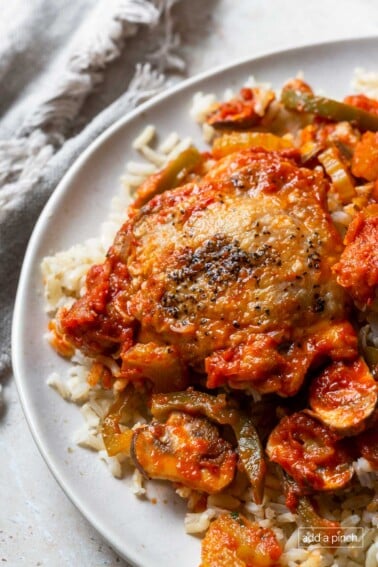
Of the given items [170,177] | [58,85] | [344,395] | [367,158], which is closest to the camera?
[344,395]

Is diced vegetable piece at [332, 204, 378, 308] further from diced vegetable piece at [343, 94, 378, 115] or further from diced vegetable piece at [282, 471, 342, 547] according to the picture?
diced vegetable piece at [343, 94, 378, 115]

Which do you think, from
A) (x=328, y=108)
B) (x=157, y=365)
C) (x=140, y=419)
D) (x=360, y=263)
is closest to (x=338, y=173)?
(x=328, y=108)

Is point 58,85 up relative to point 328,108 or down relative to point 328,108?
up

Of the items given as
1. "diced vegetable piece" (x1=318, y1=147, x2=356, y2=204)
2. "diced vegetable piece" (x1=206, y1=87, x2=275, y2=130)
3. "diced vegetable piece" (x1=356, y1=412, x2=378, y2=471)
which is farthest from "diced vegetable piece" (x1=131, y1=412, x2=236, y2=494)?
"diced vegetable piece" (x1=206, y1=87, x2=275, y2=130)

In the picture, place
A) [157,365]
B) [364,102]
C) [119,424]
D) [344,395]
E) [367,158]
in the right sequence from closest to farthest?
[344,395] < [157,365] < [119,424] < [367,158] < [364,102]

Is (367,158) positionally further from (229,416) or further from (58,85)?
(58,85)

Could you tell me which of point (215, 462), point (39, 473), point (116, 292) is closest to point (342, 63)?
point (116, 292)
